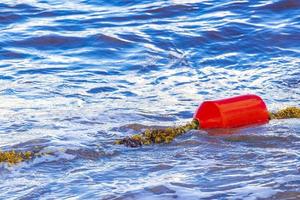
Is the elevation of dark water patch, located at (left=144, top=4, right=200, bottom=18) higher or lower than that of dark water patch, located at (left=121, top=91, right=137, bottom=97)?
higher

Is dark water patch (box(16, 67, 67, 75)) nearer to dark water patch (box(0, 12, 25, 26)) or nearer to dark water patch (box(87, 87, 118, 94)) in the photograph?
dark water patch (box(87, 87, 118, 94))

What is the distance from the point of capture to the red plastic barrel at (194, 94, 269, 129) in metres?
5.31

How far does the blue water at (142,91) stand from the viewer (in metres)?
4.19

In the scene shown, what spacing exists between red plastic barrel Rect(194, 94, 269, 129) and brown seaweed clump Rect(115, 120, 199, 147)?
3.4 inches

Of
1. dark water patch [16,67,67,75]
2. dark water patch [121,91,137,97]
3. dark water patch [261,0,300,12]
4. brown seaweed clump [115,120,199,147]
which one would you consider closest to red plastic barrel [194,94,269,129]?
brown seaweed clump [115,120,199,147]

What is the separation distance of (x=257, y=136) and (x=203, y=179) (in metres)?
1.02

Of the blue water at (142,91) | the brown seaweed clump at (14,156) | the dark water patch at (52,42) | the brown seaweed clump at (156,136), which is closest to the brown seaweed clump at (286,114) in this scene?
the blue water at (142,91)

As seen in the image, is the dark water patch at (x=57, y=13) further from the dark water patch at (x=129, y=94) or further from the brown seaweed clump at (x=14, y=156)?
the brown seaweed clump at (x=14, y=156)

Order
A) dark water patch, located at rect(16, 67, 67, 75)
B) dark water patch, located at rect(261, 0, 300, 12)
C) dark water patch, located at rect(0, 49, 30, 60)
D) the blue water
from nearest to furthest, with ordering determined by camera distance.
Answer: the blue water
dark water patch, located at rect(16, 67, 67, 75)
dark water patch, located at rect(0, 49, 30, 60)
dark water patch, located at rect(261, 0, 300, 12)

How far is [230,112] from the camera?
210 inches

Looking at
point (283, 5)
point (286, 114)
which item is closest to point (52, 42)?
point (283, 5)

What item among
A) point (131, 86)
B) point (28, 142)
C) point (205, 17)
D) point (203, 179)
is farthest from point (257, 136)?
point (205, 17)

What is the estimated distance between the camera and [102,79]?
7996mm

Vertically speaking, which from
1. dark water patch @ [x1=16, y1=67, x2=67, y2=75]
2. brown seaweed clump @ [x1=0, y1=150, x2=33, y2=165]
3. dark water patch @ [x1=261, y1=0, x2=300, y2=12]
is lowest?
brown seaweed clump @ [x1=0, y1=150, x2=33, y2=165]
